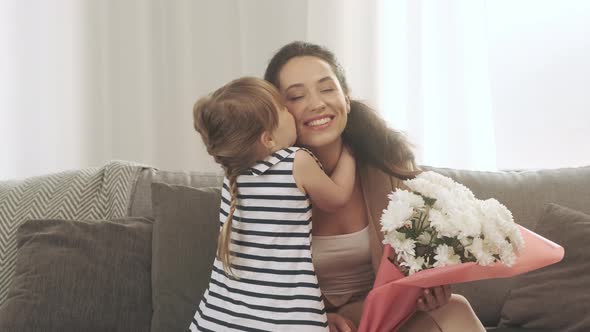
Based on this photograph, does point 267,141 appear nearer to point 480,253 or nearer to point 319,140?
point 319,140

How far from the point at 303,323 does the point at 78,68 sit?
2155mm

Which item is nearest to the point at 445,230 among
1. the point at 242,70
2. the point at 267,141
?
the point at 267,141

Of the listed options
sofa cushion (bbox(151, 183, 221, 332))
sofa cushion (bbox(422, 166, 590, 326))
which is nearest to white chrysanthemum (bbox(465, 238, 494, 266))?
sofa cushion (bbox(422, 166, 590, 326))

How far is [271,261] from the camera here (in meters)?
1.71

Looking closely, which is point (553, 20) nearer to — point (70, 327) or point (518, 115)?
point (518, 115)

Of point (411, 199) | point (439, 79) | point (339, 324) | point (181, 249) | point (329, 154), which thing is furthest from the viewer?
point (439, 79)

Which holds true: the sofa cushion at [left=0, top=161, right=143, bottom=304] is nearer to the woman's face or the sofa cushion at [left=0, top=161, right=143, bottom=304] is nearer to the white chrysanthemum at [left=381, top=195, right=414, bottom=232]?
the woman's face

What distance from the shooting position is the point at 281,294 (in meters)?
1.68

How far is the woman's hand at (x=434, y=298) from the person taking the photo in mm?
1636

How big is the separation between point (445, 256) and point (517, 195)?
1.00 m

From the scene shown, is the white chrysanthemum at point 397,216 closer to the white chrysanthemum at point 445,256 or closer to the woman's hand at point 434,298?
the white chrysanthemum at point 445,256

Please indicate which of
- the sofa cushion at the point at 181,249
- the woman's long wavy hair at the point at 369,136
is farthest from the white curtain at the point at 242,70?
the sofa cushion at the point at 181,249

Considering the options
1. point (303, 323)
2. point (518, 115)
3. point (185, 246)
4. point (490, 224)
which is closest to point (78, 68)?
point (185, 246)

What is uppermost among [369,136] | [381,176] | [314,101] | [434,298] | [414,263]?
[314,101]
